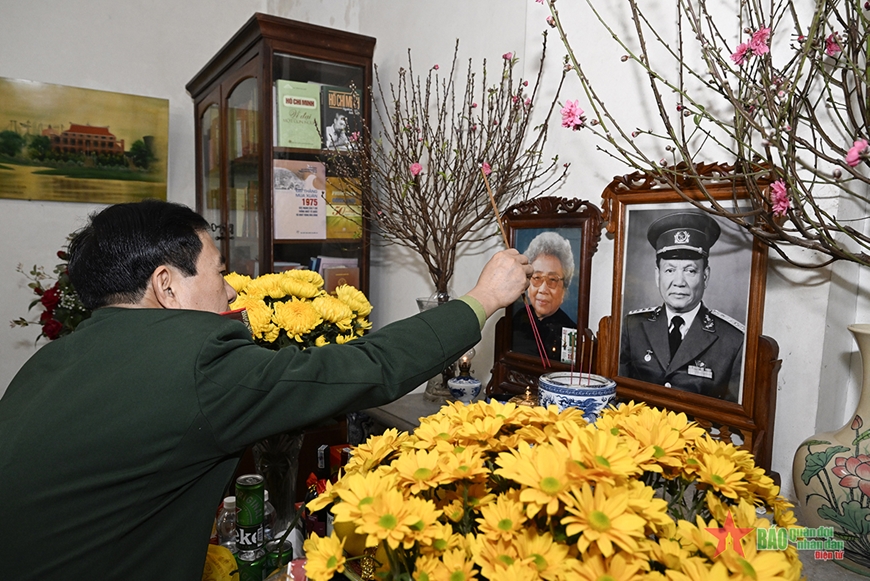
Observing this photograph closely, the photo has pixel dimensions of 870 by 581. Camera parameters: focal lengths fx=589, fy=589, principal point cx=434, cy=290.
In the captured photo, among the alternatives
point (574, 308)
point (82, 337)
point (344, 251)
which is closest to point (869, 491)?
point (574, 308)

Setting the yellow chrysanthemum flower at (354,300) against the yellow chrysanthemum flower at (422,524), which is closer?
the yellow chrysanthemum flower at (422,524)

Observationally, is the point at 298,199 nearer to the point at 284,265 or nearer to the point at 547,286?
the point at 284,265

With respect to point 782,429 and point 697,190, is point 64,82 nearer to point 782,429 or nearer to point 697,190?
point 697,190

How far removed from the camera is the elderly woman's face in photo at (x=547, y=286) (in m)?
1.43

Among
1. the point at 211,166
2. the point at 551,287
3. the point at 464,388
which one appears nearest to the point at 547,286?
the point at 551,287


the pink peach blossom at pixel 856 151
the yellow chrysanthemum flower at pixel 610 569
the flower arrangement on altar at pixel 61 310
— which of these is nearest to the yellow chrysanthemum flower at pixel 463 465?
the yellow chrysanthemum flower at pixel 610 569

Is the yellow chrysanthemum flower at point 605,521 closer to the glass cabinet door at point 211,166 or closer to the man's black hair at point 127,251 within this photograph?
the man's black hair at point 127,251

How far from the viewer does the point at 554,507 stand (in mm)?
366

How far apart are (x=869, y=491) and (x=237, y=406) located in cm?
81

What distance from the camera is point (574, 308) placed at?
1.40 metres

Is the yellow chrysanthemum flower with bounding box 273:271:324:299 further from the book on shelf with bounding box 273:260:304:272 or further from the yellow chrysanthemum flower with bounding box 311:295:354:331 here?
the book on shelf with bounding box 273:260:304:272

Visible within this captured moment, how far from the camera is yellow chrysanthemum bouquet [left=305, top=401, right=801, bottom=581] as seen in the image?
36 centimetres

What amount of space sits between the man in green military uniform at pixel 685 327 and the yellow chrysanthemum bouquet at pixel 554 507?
0.65 meters

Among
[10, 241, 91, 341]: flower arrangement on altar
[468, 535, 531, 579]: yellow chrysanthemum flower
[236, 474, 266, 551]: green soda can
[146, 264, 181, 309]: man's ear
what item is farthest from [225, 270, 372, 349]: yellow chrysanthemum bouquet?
[10, 241, 91, 341]: flower arrangement on altar
